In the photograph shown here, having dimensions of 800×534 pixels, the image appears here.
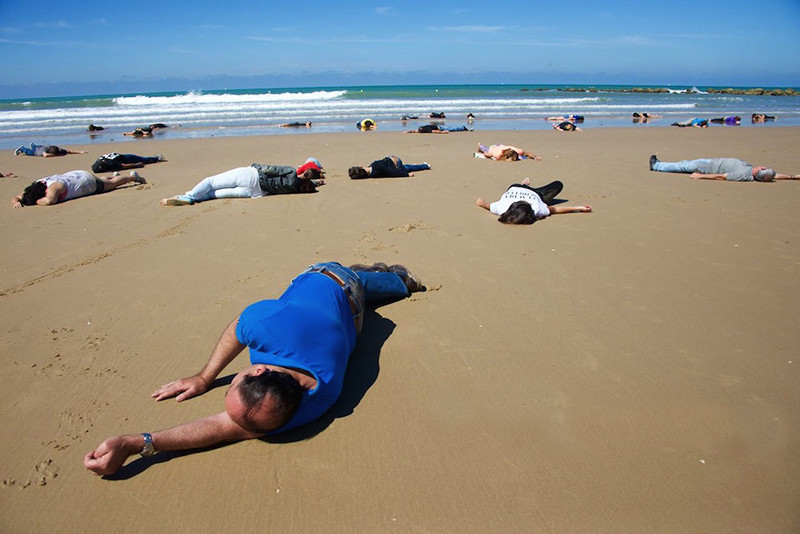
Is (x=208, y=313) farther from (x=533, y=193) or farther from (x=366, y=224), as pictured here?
(x=533, y=193)

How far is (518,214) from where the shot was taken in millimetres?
5871

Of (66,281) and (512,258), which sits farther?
(512,258)

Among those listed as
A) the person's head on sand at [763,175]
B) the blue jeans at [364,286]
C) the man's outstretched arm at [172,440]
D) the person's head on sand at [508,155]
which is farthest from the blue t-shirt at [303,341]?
the person's head on sand at [763,175]

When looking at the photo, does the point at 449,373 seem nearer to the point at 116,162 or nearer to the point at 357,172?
the point at 357,172

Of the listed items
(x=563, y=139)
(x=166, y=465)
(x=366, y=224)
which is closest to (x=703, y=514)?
(x=166, y=465)

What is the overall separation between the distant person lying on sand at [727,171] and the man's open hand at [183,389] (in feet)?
29.6

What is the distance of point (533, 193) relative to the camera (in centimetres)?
633

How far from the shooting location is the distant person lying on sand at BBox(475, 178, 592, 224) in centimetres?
590

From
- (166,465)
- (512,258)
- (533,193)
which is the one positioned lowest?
(166,465)

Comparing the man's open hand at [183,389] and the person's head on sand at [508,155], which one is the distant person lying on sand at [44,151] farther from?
the man's open hand at [183,389]

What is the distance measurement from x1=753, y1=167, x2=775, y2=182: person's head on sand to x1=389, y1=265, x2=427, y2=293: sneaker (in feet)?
24.1

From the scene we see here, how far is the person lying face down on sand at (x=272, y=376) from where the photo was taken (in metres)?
2.29

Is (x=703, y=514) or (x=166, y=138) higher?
(x=166, y=138)

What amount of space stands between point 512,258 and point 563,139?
11490 mm
